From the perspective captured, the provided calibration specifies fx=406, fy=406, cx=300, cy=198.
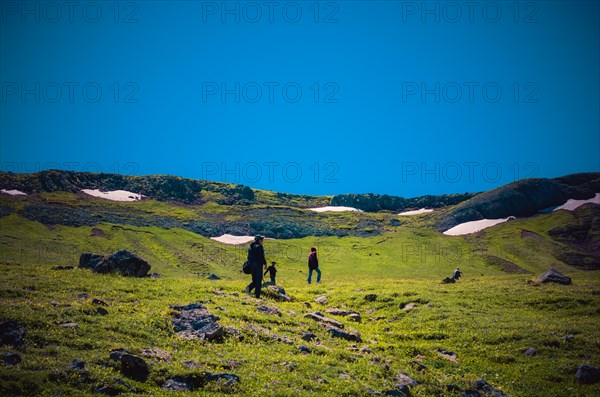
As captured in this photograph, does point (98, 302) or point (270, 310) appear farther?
point (270, 310)

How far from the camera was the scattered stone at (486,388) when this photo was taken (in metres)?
17.8

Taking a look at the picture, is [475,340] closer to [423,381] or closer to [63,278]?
[423,381]

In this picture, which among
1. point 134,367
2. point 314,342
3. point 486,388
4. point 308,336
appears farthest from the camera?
point 308,336

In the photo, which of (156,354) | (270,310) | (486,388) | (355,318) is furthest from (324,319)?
(156,354)

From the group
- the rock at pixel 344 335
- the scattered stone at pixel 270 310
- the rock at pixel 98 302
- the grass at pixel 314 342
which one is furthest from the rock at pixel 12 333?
the rock at pixel 344 335

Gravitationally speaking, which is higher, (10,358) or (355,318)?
(10,358)

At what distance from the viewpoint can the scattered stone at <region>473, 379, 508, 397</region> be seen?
1784cm

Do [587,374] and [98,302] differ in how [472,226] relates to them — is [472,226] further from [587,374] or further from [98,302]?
[98,302]

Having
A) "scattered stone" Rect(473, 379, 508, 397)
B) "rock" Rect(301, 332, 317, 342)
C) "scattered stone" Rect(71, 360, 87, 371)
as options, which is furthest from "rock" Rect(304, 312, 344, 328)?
"scattered stone" Rect(71, 360, 87, 371)

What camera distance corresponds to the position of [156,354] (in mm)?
15758

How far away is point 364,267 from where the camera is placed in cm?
8612

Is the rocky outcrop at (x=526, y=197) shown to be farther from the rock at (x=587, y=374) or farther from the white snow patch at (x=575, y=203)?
the rock at (x=587, y=374)

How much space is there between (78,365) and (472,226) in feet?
407

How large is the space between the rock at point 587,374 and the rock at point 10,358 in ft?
77.1
